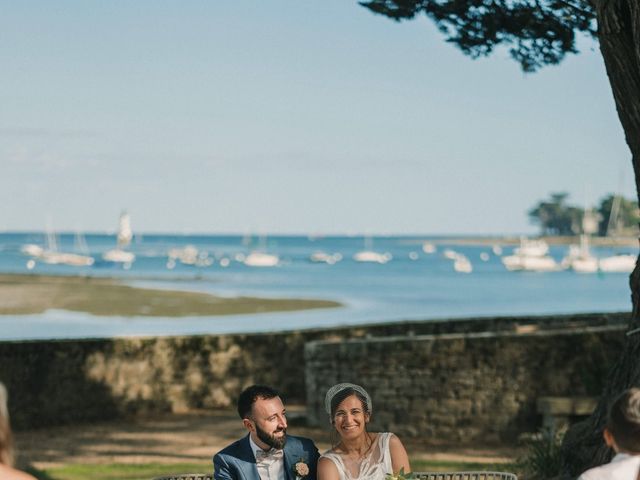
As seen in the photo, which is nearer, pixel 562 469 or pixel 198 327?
pixel 562 469

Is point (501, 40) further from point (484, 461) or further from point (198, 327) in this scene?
point (198, 327)

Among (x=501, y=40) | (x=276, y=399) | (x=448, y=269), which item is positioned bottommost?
(x=276, y=399)

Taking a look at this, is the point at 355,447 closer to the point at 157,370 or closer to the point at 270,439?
the point at 270,439

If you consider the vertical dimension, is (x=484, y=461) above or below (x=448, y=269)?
below

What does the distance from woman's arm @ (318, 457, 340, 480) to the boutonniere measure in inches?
2.6

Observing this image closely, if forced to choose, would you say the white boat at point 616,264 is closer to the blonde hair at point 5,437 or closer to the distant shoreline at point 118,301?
the distant shoreline at point 118,301

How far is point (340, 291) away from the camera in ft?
278

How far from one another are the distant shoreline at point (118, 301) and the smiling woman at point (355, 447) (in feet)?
159

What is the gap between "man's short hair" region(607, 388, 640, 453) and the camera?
3.90 meters

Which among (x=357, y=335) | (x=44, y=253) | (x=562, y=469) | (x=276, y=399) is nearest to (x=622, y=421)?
(x=276, y=399)

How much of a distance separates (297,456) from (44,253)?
123m

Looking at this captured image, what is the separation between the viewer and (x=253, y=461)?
5.29 metres

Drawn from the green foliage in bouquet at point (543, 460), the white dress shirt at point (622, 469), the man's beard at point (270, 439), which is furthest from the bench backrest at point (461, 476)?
the green foliage in bouquet at point (543, 460)

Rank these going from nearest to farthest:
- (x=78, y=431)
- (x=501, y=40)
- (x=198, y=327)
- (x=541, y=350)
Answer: (x=501, y=40), (x=541, y=350), (x=78, y=431), (x=198, y=327)
